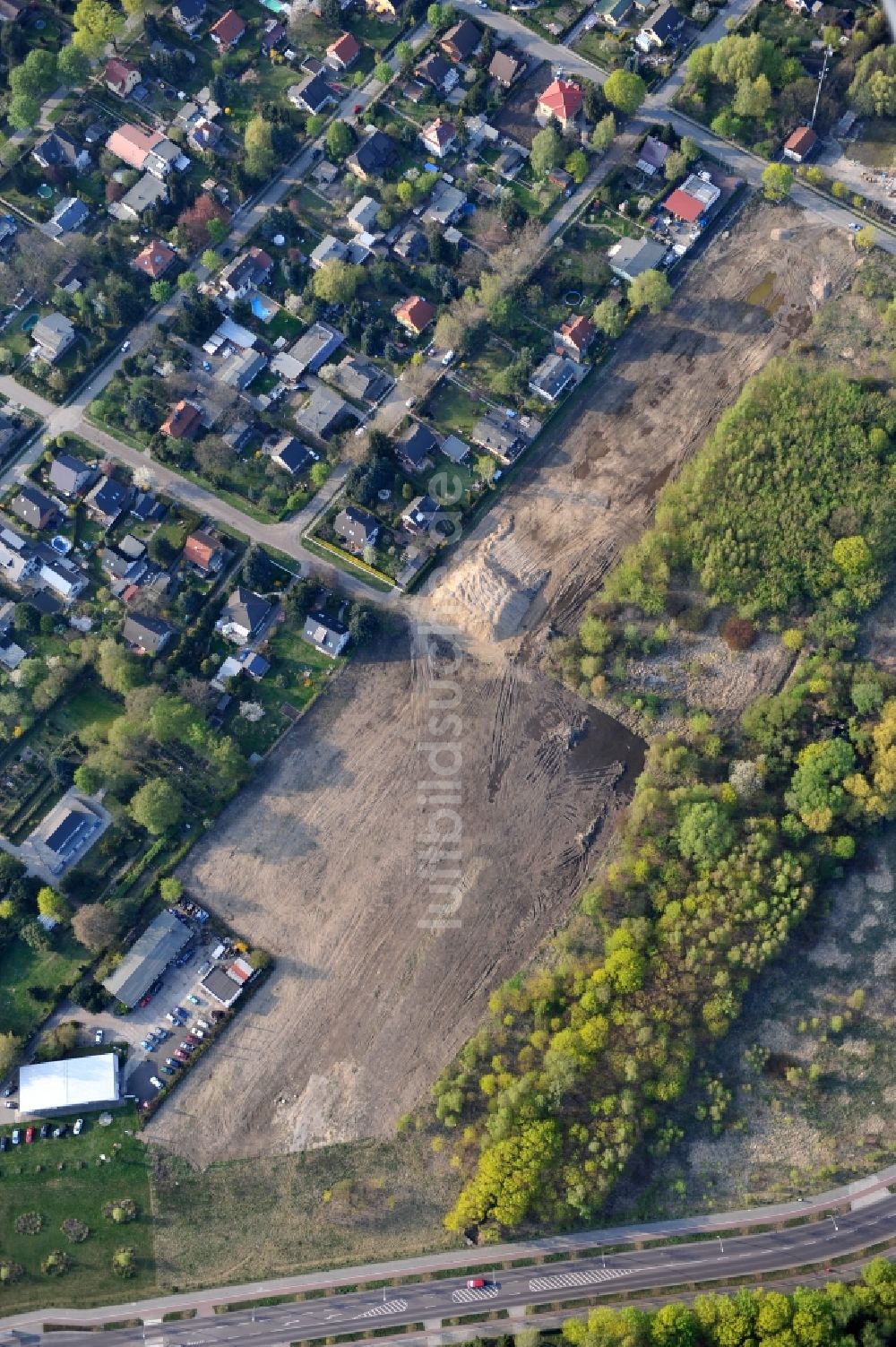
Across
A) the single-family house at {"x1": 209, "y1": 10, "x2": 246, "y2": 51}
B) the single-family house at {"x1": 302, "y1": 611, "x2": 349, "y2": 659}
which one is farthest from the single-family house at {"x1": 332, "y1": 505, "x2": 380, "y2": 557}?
the single-family house at {"x1": 209, "y1": 10, "x2": 246, "y2": 51}

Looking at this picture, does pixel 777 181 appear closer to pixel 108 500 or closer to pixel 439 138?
pixel 439 138

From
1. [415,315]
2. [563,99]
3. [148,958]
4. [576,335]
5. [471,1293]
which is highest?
[563,99]

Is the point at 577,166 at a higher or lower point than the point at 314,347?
higher

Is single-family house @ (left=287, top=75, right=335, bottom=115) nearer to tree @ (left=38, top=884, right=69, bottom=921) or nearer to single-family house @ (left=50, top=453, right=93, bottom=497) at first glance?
single-family house @ (left=50, top=453, right=93, bottom=497)

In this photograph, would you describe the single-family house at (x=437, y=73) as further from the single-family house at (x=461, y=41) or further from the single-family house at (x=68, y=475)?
the single-family house at (x=68, y=475)

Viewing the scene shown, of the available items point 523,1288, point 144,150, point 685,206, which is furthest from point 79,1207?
point 685,206

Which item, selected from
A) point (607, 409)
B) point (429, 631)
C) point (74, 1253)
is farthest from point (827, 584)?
point (74, 1253)

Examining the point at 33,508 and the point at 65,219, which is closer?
the point at 33,508
